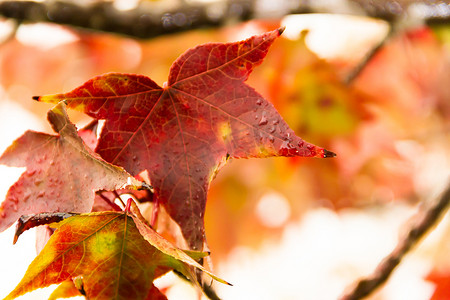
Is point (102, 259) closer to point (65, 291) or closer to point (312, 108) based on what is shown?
point (65, 291)

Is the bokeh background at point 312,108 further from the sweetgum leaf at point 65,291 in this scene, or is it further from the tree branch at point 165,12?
the sweetgum leaf at point 65,291

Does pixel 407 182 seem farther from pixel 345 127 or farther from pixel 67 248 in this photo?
pixel 67 248

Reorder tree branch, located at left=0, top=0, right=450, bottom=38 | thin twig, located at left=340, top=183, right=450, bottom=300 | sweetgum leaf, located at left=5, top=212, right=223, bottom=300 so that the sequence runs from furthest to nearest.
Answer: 1. tree branch, located at left=0, top=0, right=450, bottom=38
2. thin twig, located at left=340, top=183, right=450, bottom=300
3. sweetgum leaf, located at left=5, top=212, right=223, bottom=300

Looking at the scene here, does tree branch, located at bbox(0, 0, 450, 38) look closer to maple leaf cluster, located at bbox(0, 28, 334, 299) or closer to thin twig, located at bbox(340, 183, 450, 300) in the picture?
thin twig, located at bbox(340, 183, 450, 300)

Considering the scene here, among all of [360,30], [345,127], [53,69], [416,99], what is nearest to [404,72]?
[416,99]

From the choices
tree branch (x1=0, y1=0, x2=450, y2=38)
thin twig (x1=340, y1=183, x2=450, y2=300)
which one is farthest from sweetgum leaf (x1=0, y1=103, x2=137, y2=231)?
tree branch (x1=0, y1=0, x2=450, y2=38)

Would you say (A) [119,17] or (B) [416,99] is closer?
(A) [119,17]

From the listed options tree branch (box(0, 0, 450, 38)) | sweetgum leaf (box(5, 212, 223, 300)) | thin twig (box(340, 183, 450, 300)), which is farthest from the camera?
tree branch (box(0, 0, 450, 38))

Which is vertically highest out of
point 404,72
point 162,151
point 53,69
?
point 162,151
